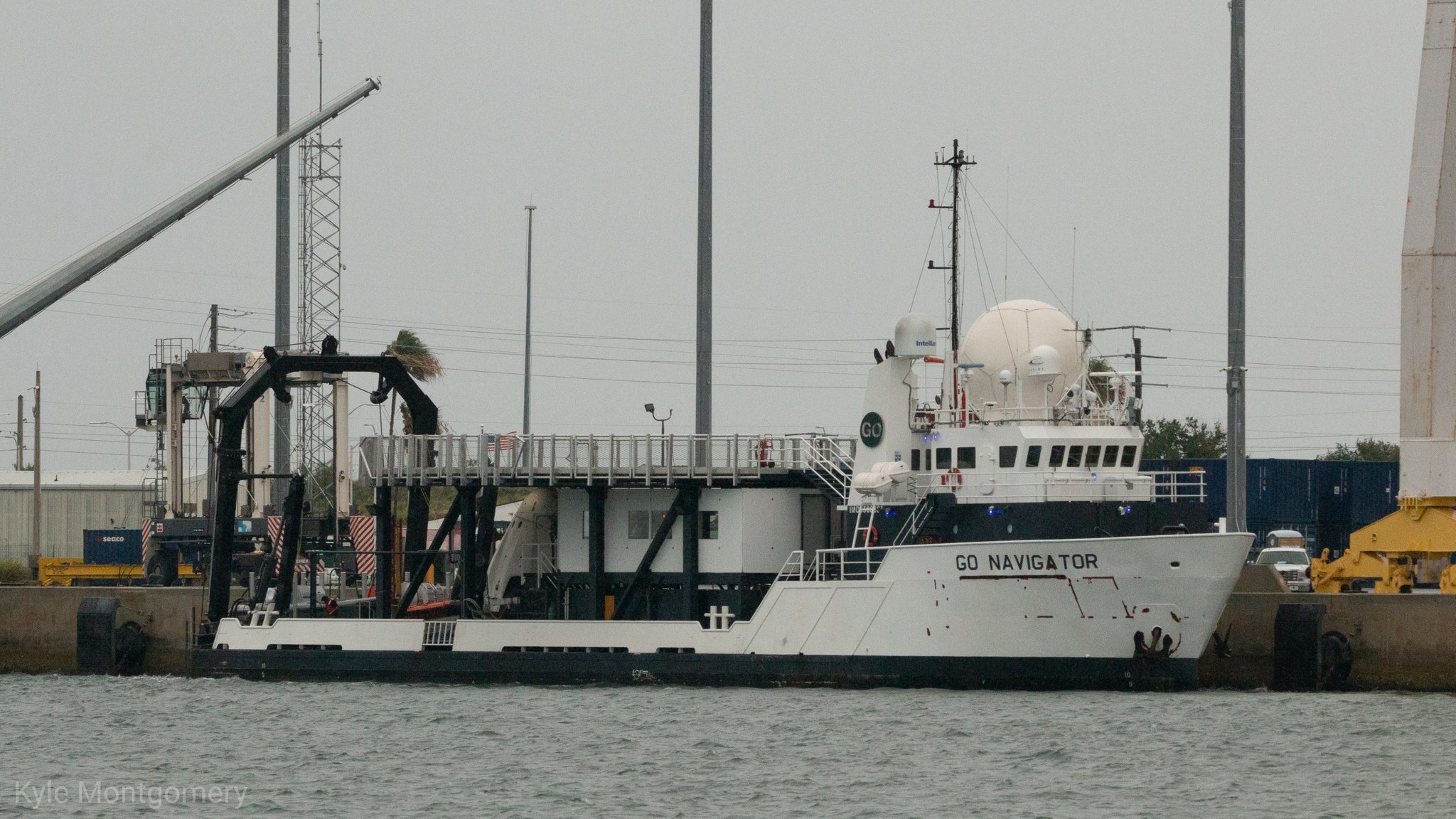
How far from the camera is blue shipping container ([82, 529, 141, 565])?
8312 centimetres

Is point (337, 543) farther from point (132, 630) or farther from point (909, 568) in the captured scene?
point (909, 568)

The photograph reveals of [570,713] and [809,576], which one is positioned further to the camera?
[809,576]

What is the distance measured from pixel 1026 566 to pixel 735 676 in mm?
6999

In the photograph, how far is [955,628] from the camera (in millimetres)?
42406

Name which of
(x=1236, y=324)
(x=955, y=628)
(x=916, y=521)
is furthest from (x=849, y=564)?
(x=1236, y=324)

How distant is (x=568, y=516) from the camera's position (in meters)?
48.0

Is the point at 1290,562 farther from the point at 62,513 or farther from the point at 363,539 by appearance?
the point at 62,513

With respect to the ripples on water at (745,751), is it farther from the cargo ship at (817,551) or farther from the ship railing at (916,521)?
the ship railing at (916,521)

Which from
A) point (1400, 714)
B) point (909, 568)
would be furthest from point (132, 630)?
point (1400, 714)

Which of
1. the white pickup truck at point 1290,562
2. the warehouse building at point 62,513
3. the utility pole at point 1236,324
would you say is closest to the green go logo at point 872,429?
the utility pole at point 1236,324

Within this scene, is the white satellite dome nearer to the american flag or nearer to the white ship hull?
the white ship hull

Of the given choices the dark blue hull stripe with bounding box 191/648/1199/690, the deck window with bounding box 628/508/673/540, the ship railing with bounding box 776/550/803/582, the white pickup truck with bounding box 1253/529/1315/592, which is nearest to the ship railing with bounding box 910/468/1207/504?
the ship railing with bounding box 776/550/803/582

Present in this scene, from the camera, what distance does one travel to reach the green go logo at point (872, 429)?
44781mm

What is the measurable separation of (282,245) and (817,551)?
20.4 meters
